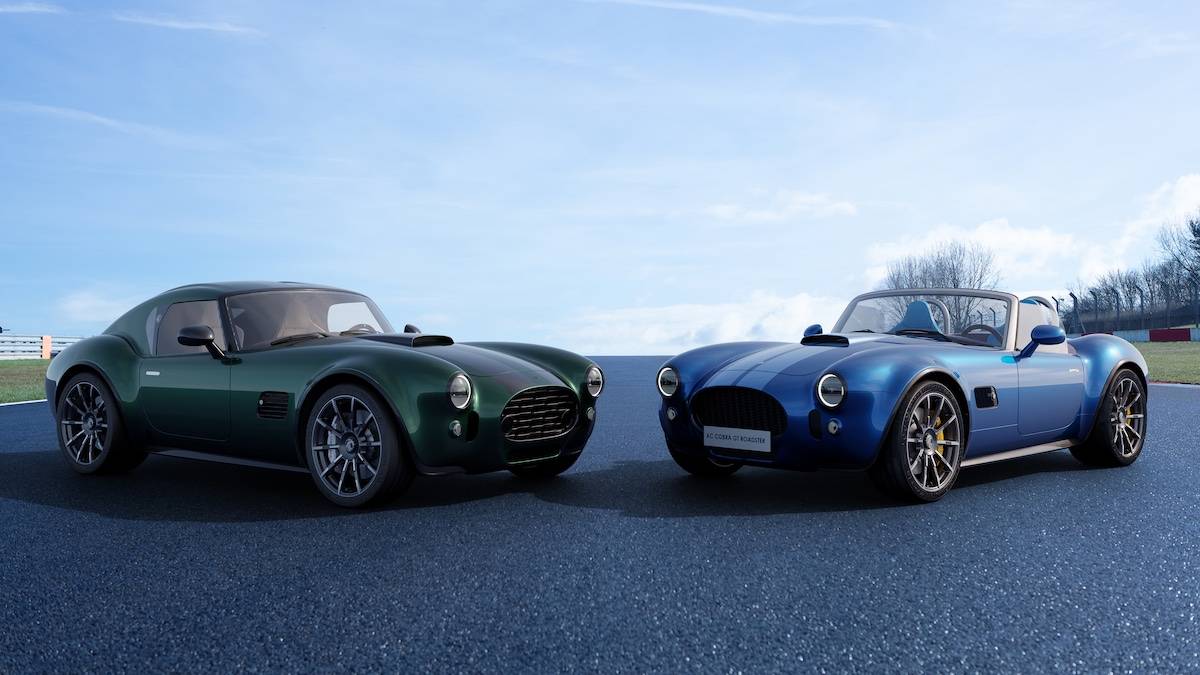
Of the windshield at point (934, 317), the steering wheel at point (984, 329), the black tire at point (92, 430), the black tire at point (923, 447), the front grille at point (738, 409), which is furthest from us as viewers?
the black tire at point (92, 430)

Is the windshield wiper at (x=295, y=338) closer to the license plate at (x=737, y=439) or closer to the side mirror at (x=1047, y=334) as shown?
the license plate at (x=737, y=439)

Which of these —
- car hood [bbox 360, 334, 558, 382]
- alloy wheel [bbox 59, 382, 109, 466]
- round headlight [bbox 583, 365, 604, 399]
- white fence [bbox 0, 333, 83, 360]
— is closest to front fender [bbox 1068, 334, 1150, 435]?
round headlight [bbox 583, 365, 604, 399]

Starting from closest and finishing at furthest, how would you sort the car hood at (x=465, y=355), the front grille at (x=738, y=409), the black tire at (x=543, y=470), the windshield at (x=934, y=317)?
the front grille at (x=738, y=409) < the car hood at (x=465, y=355) < the black tire at (x=543, y=470) < the windshield at (x=934, y=317)

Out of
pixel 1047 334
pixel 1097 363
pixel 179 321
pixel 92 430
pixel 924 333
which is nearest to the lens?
pixel 1047 334

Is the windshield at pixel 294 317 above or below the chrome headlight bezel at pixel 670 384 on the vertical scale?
above

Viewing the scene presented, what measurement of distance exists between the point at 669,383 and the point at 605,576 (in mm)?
2596

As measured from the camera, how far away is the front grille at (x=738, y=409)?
593cm

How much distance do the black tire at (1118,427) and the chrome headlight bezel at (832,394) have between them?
A: 312 centimetres

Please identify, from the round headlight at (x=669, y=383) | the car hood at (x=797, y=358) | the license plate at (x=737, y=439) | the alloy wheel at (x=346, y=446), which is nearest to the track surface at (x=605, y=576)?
the alloy wheel at (x=346, y=446)

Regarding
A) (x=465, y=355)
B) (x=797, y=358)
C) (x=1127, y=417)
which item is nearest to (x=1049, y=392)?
(x=1127, y=417)

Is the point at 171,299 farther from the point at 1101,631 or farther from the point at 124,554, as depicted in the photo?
the point at 1101,631

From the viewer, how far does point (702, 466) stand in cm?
708

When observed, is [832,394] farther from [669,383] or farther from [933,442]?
[669,383]

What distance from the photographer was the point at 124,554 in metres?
4.76
